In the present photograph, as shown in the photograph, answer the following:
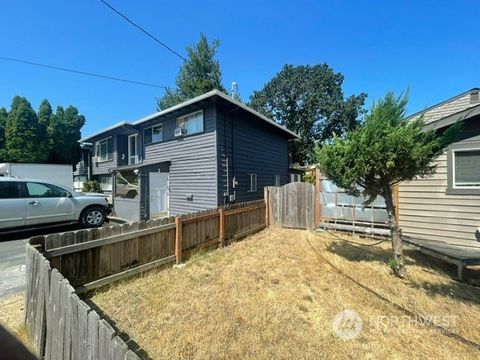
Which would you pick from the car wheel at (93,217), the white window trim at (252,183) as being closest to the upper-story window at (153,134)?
the white window trim at (252,183)

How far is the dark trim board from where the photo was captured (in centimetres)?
537

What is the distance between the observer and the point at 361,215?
8.88 metres

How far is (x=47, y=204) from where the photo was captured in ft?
29.6

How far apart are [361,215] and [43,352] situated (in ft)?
27.9

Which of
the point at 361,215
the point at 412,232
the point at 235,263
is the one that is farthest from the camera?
the point at 361,215

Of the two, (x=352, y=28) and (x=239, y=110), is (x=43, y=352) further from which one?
(x=352, y=28)

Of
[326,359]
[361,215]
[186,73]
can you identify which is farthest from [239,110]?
[186,73]

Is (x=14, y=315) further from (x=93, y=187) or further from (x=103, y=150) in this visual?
(x=93, y=187)

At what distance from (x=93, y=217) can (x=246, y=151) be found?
24.1ft

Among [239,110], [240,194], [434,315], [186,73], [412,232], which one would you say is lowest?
[434,315]

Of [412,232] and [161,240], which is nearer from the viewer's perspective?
[161,240]

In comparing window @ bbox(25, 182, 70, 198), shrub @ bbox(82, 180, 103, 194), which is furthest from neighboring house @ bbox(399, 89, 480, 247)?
shrub @ bbox(82, 180, 103, 194)

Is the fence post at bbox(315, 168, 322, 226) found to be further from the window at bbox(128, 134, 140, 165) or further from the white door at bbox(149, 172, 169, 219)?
the window at bbox(128, 134, 140, 165)

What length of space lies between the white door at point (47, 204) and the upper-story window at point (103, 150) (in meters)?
11.8
